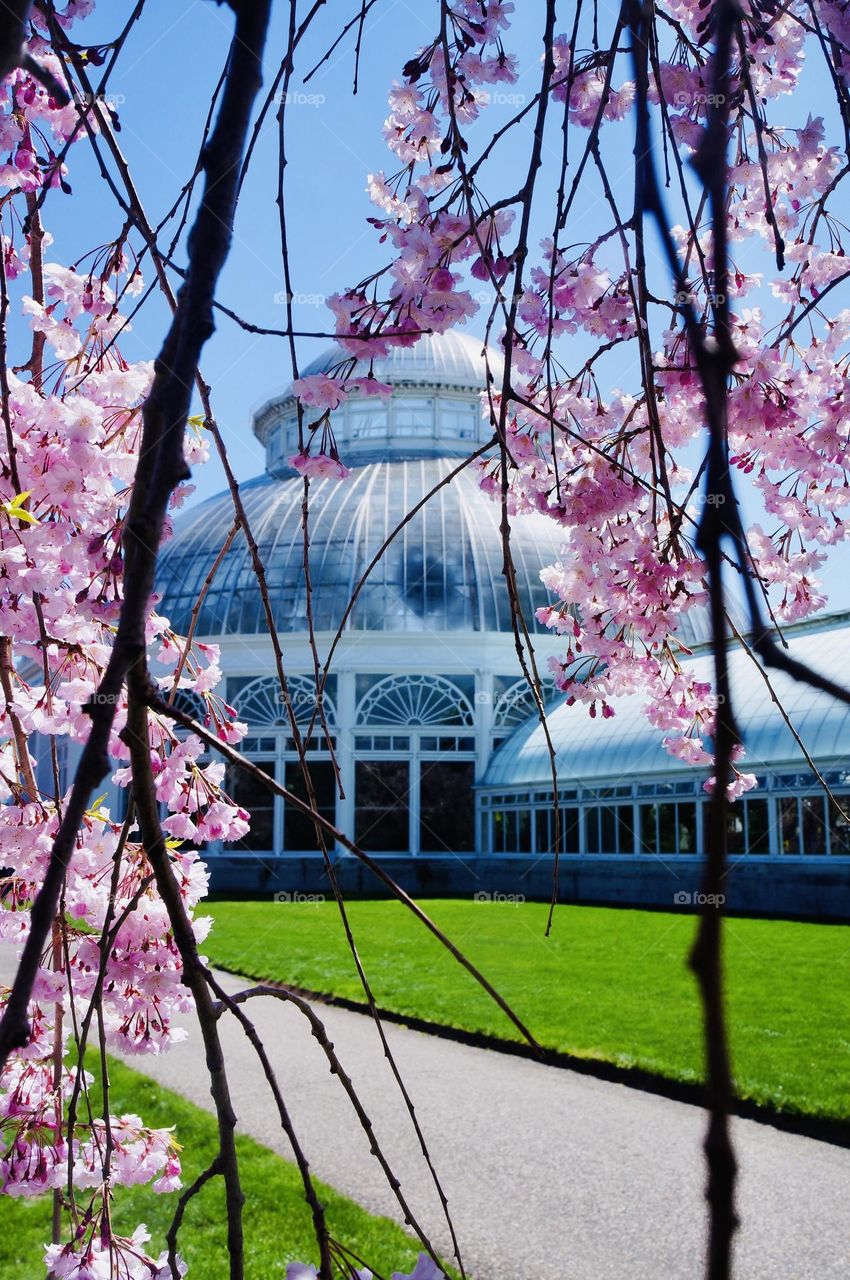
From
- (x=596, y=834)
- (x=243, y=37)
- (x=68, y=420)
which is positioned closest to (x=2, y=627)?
(x=68, y=420)

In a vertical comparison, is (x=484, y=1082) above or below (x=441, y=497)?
below

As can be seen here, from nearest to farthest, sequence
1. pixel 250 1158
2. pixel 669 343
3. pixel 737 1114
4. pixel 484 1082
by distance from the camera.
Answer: pixel 669 343, pixel 250 1158, pixel 737 1114, pixel 484 1082

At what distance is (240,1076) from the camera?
24.9 feet

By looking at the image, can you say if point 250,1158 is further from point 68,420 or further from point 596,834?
point 596,834

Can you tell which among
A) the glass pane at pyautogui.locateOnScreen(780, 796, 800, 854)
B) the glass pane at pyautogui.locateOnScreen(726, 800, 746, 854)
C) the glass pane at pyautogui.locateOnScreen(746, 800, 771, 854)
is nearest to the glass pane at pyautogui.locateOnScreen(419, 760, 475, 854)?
the glass pane at pyautogui.locateOnScreen(726, 800, 746, 854)

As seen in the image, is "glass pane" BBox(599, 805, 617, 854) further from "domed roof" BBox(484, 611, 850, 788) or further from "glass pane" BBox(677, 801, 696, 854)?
"glass pane" BBox(677, 801, 696, 854)

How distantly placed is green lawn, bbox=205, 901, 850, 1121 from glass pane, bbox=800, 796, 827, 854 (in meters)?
1.49

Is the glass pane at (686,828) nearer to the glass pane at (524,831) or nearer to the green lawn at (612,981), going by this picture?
the green lawn at (612,981)

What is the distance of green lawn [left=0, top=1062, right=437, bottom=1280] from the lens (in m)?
4.47

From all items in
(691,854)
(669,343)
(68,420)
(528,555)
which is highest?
(528,555)

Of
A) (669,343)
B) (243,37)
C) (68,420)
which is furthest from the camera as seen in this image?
(669,343)

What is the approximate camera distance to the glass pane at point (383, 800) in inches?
930

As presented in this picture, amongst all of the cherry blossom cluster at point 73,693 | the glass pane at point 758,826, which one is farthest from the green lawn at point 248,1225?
the glass pane at point 758,826

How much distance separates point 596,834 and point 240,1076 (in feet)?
42.1
